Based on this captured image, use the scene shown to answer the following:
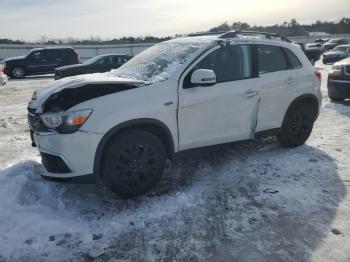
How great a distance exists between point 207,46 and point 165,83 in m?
0.90

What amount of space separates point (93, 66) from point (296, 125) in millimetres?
13175

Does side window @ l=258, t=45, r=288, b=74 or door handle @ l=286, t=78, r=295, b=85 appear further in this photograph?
door handle @ l=286, t=78, r=295, b=85

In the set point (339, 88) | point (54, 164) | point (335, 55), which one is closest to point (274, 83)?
point (54, 164)

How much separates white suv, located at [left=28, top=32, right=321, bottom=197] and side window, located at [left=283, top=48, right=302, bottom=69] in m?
0.02

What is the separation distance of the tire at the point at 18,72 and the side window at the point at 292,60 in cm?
1895

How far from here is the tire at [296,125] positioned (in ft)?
18.8

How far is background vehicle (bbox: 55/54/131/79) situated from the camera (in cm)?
1636

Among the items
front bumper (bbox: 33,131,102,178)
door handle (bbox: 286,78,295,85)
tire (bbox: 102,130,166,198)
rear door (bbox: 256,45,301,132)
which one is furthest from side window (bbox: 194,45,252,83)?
front bumper (bbox: 33,131,102,178)

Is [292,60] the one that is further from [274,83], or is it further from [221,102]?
[221,102]

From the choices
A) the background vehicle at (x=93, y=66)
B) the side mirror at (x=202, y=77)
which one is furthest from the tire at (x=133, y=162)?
the background vehicle at (x=93, y=66)

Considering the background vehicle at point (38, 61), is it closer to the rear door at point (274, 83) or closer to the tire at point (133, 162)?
the rear door at point (274, 83)

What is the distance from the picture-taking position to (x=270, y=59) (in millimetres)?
5383

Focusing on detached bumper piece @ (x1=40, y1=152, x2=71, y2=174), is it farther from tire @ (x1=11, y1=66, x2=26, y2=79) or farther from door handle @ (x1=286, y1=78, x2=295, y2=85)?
tire @ (x1=11, y1=66, x2=26, y2=79)

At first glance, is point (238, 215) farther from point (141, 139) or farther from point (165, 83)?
point (165, 83)
